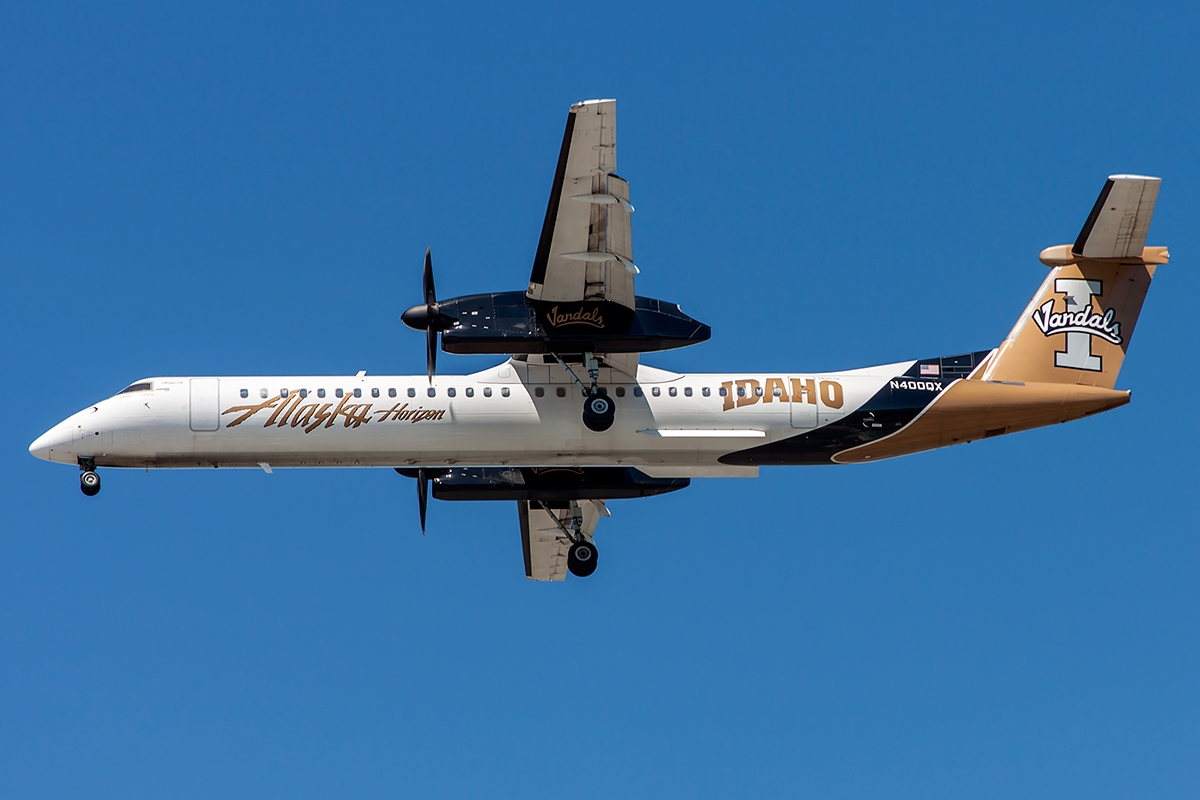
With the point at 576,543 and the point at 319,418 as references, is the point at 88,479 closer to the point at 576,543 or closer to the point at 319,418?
the point at 319,418

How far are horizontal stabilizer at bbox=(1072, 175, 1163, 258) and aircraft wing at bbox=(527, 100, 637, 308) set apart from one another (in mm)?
8951

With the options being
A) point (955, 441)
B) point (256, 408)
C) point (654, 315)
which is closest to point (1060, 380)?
point (955, 441)

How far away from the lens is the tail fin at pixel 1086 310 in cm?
2911

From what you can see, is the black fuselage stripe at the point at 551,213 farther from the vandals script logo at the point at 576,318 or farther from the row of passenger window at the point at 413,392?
the row of passenger window at the point at 413,392

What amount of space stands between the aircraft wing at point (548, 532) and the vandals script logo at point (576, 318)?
20.4 ft

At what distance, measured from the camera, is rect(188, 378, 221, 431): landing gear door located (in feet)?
91.0

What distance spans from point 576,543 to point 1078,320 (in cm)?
1087

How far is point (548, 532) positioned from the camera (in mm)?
33250

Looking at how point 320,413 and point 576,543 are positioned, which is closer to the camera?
point 320,413

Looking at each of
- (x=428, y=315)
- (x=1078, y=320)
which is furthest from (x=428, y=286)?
(x=1078, y=320)

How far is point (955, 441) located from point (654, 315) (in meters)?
6.28

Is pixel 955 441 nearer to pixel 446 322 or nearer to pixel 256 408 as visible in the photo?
pixel 446 322

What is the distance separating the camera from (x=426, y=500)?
31031mm

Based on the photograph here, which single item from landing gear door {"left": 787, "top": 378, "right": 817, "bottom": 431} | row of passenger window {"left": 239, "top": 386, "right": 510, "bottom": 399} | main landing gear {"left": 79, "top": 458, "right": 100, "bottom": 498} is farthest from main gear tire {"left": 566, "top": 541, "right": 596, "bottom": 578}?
main landing gear {"left": 79, "top": 458, "right": 100, "bottom": 498}
